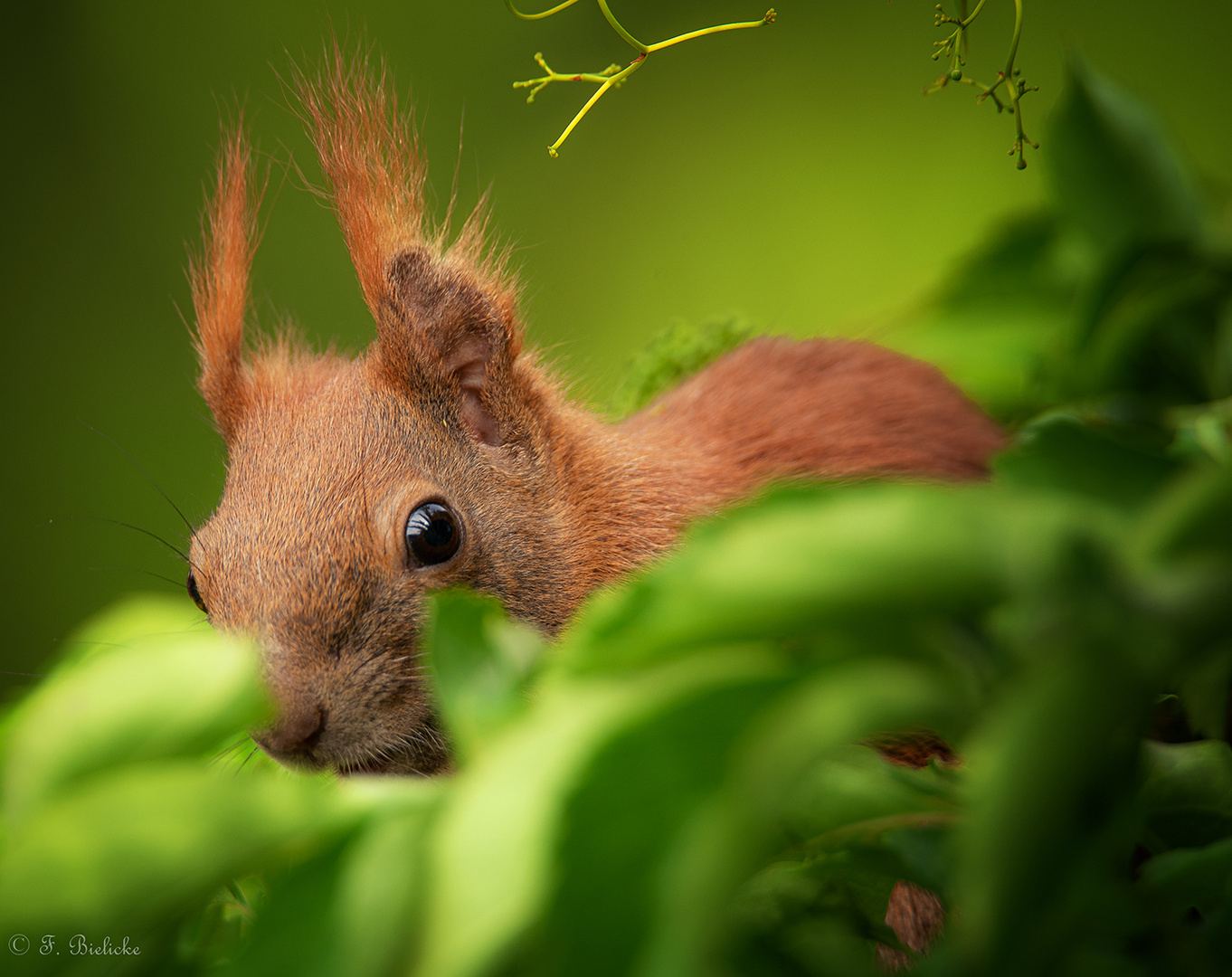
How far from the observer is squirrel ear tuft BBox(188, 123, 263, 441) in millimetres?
737

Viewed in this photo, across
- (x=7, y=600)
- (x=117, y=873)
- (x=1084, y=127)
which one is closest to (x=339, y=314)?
(x=7, y=600)

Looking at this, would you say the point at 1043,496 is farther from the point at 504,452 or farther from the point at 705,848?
the point at 504,452

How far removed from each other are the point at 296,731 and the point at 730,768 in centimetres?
41

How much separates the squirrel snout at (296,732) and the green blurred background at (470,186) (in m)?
0.64

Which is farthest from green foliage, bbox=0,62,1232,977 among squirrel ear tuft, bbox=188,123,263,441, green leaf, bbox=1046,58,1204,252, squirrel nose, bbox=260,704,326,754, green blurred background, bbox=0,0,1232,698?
green blurred background, bbox=0,0,1232,698

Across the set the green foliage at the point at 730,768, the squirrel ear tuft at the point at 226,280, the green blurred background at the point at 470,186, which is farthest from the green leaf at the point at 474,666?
the green blurred background at the point at 470,186

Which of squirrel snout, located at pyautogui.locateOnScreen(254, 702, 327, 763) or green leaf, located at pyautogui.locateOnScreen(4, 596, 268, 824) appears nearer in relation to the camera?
green leaf, located at pyautogui.locateOnScreen(4, 596, 268, 824)

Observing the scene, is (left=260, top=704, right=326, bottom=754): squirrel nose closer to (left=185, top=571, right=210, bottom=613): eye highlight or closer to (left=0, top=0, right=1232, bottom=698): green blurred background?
(left=185, top=571, right=210, bottom=613): eye highlight

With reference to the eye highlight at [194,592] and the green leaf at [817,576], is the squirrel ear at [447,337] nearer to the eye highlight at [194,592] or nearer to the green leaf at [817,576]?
the eye highlight at [194,592]

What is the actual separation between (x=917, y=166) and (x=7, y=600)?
1306 mm

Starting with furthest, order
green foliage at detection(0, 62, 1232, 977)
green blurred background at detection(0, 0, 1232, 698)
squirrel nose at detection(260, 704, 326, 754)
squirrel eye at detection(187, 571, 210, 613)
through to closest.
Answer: green blurred background at detection(0, 0, 1232, 698) → squirrel eye at detection(187, 571, 210, 613) → squirrel nose at detection(260, 704, 326, 754) → green foliage at detection(0, 62, 1232, 977)

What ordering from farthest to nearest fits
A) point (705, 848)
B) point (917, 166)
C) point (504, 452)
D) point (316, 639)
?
point (917, 166)
point (504, 452)
point (316, 639)
point (705, 848)

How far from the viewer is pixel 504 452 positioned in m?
0.64

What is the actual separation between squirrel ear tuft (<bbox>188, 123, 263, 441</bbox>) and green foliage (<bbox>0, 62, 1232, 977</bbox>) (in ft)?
1.90
